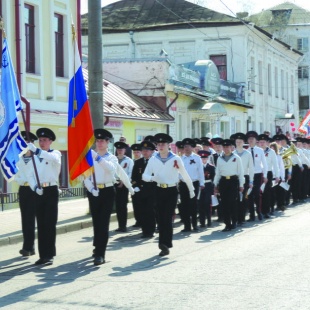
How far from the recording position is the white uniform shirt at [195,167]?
16328 mm

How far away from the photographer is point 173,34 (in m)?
41.8

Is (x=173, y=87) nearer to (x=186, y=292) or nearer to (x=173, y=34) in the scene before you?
(x=173, y=34)

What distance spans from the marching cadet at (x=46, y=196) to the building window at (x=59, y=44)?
43.1 feet

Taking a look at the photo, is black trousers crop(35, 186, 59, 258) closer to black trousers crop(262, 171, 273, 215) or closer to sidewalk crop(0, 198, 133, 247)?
sidewalk crop(0, 198, 133, 247)

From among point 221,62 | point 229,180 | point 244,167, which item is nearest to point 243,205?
point 244,167

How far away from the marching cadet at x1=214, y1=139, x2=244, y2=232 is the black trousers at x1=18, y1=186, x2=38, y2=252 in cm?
461

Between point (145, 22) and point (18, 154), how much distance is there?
32.1m

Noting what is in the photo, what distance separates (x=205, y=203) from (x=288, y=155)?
660cm

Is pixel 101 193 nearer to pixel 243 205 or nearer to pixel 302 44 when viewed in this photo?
pixel 243 205

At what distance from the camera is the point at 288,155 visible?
22.9 meters

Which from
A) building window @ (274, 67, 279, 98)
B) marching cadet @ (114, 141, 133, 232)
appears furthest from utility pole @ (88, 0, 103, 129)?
building window @ (274, 67, 279, 98)

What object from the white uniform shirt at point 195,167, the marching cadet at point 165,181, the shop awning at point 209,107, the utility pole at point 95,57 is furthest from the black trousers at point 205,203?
the shop awning at point 209,107

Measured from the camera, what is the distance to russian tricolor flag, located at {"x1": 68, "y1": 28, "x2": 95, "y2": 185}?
12008mm

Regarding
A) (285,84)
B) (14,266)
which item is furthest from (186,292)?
(285,84)
